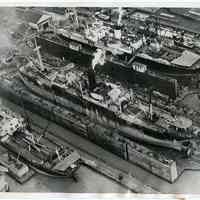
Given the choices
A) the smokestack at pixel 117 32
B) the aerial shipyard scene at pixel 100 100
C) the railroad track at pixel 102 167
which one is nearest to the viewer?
the railroad track at pixel 102 167

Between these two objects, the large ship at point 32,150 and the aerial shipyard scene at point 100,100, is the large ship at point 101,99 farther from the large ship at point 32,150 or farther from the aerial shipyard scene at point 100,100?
the large ship at point 32,150

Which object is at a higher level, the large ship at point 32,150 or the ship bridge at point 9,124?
the ship bridge at point 9,124

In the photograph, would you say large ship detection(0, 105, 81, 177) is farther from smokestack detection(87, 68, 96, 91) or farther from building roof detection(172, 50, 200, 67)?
building roof detection(172, 50, 200, 67)

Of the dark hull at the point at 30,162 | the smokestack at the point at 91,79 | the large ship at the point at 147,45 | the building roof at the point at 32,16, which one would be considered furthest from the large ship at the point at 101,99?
the dark hull at the point at 30,162

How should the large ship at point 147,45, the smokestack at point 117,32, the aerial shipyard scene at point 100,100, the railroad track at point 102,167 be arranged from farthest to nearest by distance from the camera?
the smokestack at point 117,32
the large ship at point 147,45
the aerial shipyard scene at point 100,100
the railroad track at point 102,167

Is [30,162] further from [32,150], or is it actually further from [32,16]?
[32,16]

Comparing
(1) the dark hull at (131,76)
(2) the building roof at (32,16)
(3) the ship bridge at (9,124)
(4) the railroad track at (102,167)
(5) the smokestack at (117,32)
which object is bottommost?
(4) the railroad track at (102,167)

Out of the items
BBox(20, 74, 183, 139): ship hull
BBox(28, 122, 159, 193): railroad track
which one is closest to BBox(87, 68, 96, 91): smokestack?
BBox(20, 74, 183, 139): ship hull

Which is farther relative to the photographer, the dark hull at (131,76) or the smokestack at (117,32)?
the smokestack at (117,32)

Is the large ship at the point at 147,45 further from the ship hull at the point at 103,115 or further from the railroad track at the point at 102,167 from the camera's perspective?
the railroad track at the point at 102,167
